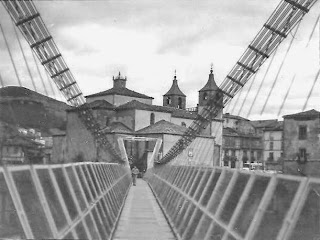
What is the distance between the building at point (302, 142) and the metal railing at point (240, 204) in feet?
180

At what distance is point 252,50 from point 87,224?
1894 cm

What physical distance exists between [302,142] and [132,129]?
84.9 ft

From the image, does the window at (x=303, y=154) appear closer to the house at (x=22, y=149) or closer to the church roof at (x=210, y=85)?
the church roof at (x=210, y=85)

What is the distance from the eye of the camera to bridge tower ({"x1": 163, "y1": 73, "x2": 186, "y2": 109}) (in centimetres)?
11394

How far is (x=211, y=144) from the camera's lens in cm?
8756

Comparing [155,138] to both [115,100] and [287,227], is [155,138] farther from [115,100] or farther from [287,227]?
[287,227]

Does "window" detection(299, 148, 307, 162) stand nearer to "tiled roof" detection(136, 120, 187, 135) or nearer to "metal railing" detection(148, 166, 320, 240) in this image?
"tiled roof" detection(136, 120, 187, 135)

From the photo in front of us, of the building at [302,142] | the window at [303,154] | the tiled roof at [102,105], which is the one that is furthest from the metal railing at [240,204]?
the tiled roof at [102,105]

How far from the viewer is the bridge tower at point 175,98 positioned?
114m

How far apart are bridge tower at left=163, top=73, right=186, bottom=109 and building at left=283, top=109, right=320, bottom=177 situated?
46658mm

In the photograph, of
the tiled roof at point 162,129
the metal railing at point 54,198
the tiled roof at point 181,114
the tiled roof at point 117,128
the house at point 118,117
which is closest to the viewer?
the metal railing at point 54,198

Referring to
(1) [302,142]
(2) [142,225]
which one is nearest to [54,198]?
(2) [142,225]

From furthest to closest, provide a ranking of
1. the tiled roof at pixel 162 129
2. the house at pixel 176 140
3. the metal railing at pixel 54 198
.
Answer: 1. the tiled roof at pixel 162 129
2. the house at pixel 176 140
3. the metal railing at pixel 54 198

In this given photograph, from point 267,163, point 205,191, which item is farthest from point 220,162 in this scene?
point 205,191
